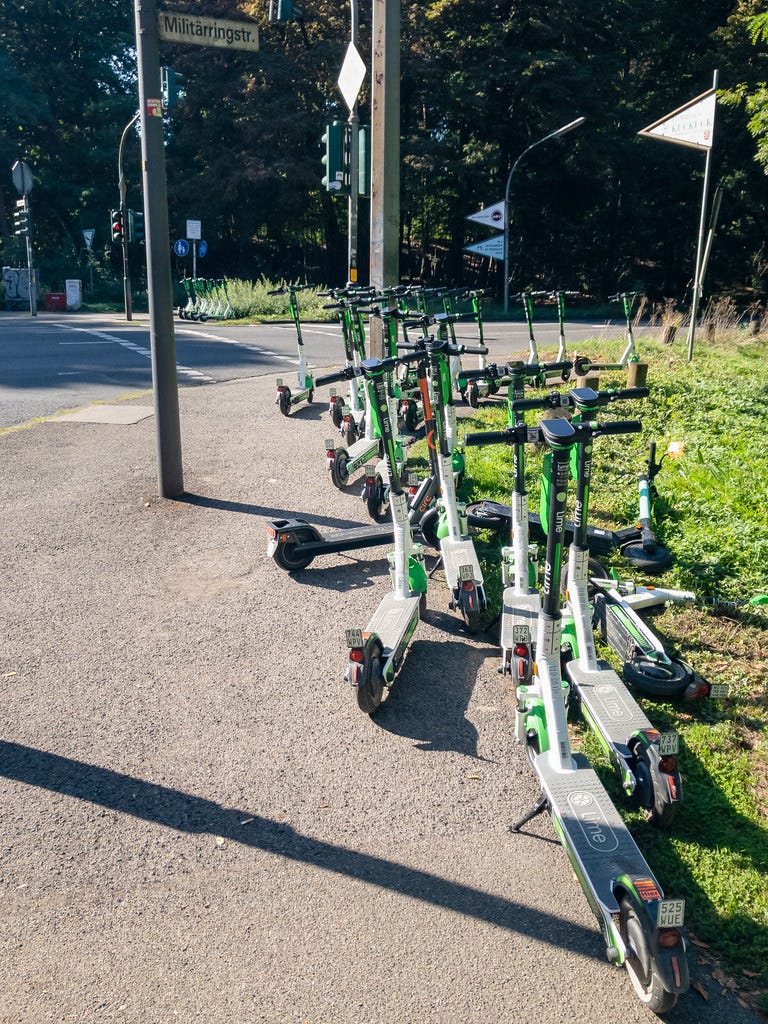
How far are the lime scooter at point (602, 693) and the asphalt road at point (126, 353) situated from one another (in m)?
8.06

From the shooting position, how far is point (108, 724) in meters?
4.29

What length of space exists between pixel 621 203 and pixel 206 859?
4143cm

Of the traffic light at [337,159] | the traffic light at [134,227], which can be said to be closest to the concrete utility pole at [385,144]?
the traffic light at [337,159]

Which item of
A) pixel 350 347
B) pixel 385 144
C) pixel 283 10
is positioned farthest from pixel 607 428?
pixel 283 10

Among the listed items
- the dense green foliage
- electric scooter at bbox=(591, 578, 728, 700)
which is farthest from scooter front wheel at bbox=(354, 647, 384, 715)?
the dense green foliage

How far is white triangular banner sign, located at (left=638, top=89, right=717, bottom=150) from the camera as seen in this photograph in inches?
493

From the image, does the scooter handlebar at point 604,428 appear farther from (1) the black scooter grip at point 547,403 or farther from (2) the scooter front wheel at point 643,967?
(2) the scooter front wheel at point 643,967

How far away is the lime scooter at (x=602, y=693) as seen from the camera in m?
3.50

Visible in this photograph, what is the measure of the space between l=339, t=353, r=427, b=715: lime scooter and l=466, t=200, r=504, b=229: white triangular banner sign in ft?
62.1

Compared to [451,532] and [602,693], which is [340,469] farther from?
[602,693]

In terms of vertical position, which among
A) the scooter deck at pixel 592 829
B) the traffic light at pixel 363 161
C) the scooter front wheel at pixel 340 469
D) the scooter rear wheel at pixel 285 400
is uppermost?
the traffic light at pixel 363 161

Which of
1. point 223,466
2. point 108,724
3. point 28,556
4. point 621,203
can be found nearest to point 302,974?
point 108,724

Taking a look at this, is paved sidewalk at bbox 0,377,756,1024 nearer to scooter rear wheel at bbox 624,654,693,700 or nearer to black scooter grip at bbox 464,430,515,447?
scooter rear wheel at bbox 624,654,693,700

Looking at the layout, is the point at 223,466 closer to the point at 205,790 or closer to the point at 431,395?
the point at 431,395
